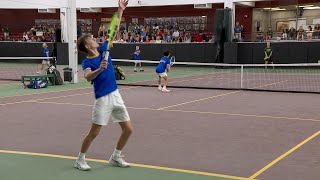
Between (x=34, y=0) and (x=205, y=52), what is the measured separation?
18.2 meters

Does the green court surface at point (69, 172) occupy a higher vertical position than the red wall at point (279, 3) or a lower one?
lower

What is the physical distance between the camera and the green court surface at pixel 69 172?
6551 millimetres

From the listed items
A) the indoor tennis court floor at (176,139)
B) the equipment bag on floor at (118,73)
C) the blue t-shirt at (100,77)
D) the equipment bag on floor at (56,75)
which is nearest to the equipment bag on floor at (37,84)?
the equipment bag on floor at (56,75)

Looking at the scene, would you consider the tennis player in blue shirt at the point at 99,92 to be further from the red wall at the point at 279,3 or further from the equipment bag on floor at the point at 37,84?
the red wall at the point at 279,3

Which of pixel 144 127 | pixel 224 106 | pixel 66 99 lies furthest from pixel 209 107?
pixel 66 99

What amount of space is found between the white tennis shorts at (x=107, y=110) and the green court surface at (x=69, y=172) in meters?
0.75

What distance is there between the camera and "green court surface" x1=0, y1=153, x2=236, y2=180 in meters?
6.55

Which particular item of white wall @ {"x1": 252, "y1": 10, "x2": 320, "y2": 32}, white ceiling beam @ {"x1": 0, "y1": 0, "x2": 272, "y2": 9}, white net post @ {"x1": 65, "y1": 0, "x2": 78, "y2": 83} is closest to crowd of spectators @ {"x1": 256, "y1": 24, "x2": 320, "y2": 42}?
white wall @ {"x1": 252, "y1": 10, "x2": 320, "y2": 32}

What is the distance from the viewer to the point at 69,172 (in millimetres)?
6820

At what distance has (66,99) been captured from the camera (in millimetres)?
16078

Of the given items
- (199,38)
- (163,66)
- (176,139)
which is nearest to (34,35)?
(199,38)

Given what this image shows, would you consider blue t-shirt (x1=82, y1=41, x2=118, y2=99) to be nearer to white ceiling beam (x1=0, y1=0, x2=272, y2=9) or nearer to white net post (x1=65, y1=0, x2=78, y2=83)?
white net post (x1=65, y1=0, x2=78, y2=83)

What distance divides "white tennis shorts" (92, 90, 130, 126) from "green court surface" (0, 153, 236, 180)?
749 mm

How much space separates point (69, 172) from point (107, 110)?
1077 millimetres
